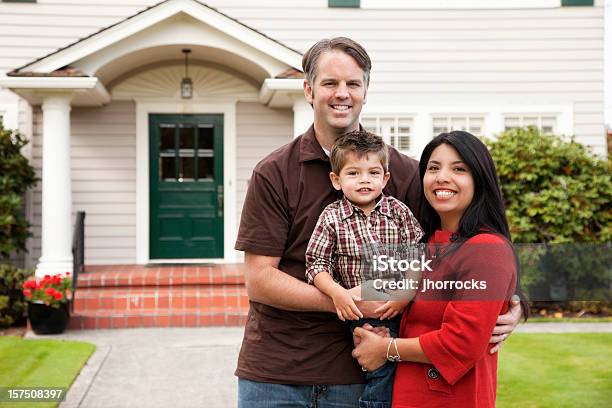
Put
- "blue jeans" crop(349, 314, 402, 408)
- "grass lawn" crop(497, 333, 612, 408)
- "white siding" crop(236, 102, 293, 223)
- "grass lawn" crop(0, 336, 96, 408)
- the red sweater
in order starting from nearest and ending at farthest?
the red sweater, "blue jeans" crop(349, 314, 402, 408), "grass lawn" crop(497, 333, 612, 408), "grass lawn" crop(0, 336, 96, 408), "white siding" crop(236, 102, 293, 223)

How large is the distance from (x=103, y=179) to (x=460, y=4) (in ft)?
18.2

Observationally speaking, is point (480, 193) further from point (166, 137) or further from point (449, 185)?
point (166, 137)

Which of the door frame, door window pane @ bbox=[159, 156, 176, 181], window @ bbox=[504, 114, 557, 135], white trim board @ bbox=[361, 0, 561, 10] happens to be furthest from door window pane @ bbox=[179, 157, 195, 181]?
window @ bbox=[504, 114, 557, 135]

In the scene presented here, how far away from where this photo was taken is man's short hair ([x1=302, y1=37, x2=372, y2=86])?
258 cm

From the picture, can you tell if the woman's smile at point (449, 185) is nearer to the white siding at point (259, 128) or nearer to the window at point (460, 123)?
the white siding at point (259, 128)

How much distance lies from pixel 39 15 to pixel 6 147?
1.99m

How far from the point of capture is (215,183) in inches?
426

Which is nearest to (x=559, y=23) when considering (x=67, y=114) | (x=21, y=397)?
(x=67, y=114)

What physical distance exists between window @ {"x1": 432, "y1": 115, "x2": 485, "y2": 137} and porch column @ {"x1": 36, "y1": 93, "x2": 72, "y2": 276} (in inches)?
197

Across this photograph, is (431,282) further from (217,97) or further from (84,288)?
(217,97)

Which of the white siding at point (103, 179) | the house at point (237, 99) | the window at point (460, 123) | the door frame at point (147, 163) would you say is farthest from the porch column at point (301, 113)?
the white siding at point (103, 179)

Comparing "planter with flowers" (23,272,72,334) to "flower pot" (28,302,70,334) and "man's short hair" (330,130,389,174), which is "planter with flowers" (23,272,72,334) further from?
"man's short hair" (330,130,389,174)

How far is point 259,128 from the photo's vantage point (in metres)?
10.8

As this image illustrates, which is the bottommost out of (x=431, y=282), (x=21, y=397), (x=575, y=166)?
(x=21, y=397)
